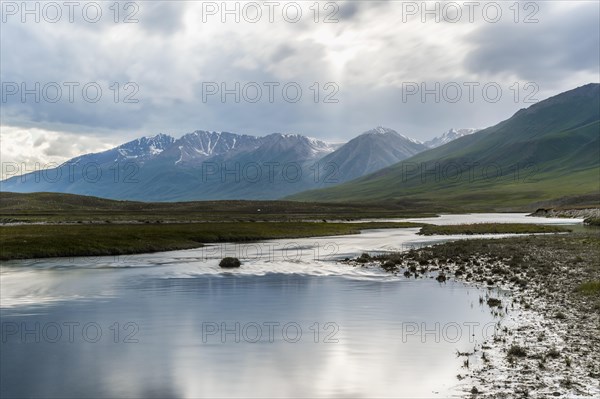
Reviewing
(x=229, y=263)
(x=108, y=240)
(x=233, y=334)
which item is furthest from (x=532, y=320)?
(x=108, y=240)

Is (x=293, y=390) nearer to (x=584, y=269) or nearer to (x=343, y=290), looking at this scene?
(x=343, y=290)

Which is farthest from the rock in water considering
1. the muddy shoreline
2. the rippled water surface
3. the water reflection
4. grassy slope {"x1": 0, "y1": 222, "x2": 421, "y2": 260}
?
grassy slope {"x1": 0, "y1": 222, "x2": 421, "y2": 260}

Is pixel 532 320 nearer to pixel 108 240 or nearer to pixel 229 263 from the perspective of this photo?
pixel 229 263

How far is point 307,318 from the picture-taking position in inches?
1096

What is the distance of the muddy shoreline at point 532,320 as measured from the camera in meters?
15.7

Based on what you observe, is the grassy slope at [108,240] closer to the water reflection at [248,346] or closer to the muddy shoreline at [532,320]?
the water reflection at [248,346]

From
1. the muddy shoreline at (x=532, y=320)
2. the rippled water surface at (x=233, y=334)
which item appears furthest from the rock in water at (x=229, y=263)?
the muddy shoreline at (x=532, y=320)

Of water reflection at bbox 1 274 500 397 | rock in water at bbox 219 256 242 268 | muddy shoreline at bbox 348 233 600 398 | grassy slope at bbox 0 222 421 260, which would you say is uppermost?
grassy slope at bbox 0 222 421 260

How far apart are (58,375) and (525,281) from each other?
1241 inches

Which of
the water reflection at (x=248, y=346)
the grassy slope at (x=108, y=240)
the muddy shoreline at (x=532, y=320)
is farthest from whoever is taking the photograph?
the grassy slope at (x=108, y=240)

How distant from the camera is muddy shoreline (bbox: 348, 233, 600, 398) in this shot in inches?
619

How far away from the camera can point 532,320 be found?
80.0 feet

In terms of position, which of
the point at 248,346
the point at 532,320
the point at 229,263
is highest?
the point at 229,263

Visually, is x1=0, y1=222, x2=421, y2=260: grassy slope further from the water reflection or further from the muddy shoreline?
the muddy shoreline
